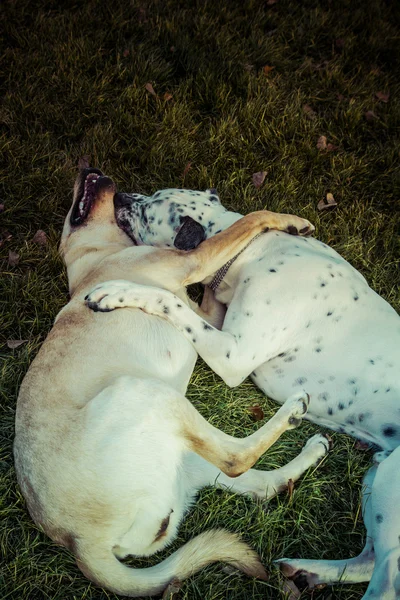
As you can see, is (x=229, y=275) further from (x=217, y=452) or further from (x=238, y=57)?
(x=238, y=57)

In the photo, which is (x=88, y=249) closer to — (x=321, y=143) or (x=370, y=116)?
(x=321, y=143)

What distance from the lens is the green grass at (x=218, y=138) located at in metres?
3.27

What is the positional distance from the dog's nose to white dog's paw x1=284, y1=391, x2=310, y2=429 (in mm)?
1653

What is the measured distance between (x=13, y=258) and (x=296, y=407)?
2.24 metres

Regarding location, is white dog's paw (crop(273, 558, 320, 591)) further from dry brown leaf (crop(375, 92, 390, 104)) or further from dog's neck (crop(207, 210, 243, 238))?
dry brown leaf (crop(375, 92, 390, 104))

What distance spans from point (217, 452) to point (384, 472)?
32.8 inches

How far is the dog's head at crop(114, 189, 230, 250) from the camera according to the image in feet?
12.1

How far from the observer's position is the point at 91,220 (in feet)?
12.7

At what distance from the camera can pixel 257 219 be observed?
3.57 m

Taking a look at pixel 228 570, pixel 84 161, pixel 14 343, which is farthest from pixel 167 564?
pixel 84 161

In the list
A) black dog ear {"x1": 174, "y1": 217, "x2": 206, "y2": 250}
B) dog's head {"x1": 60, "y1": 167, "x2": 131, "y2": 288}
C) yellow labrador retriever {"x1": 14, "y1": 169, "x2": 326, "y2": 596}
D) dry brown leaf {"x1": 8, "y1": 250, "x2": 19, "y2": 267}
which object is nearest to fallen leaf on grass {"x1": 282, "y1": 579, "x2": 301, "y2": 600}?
yellow labrador retriever {"x1": 14, "y1": 169, "x2": 326, "y2": 596}

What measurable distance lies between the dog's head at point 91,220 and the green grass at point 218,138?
1.14ft

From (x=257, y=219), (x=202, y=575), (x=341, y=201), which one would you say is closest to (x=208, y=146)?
(x=341, y=201)

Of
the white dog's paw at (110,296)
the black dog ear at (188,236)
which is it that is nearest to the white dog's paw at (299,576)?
the white dog's paw at (110,296)
